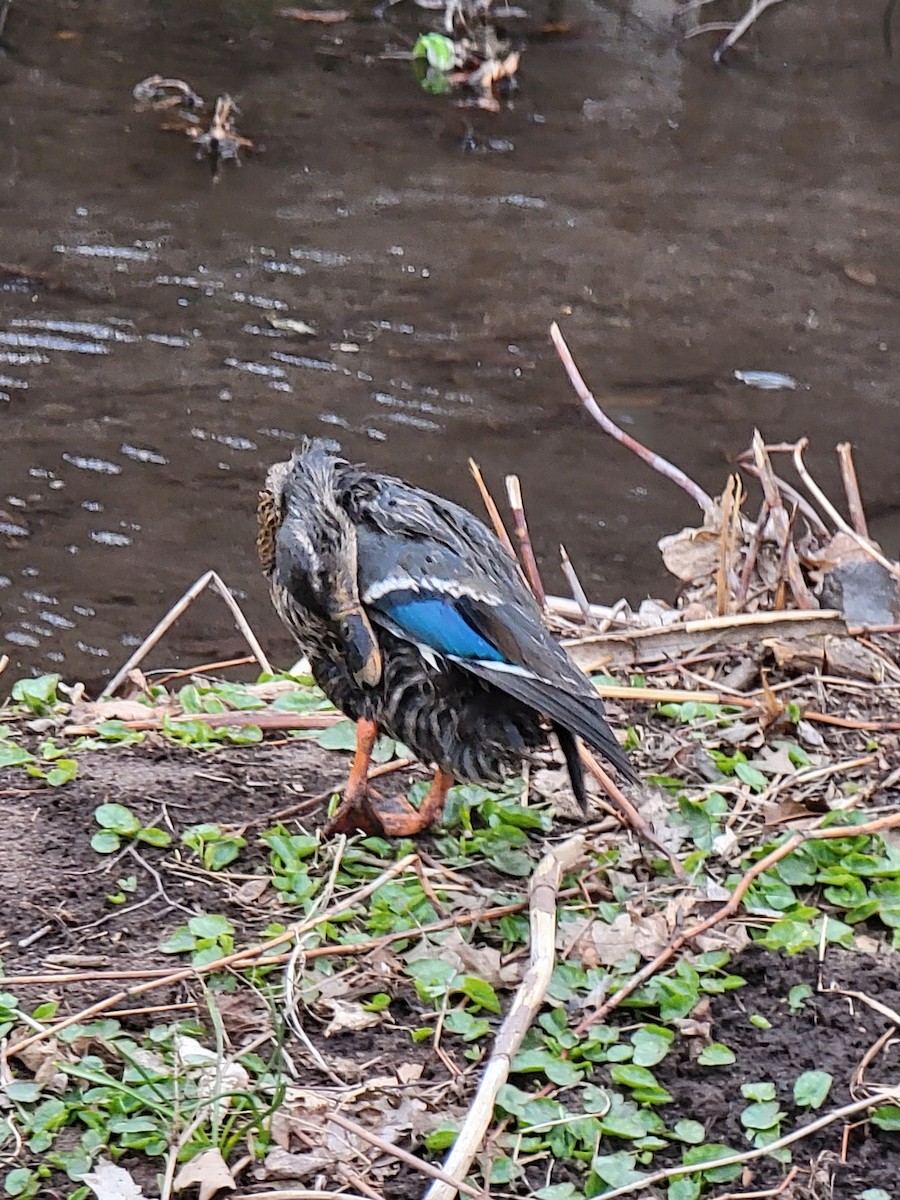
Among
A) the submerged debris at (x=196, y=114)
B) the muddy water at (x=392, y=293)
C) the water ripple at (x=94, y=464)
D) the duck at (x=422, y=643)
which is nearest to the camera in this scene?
the duck at (x=422, y=643)

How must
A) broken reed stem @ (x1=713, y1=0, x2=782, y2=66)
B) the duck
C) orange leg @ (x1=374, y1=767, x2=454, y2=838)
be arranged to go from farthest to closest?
1. broken reed stem @ (x1=713, y1=0, x2=782, y2=66)
2. orange leg @ (x1=374, y1=767, x2=454, y2=838)
3. the duck

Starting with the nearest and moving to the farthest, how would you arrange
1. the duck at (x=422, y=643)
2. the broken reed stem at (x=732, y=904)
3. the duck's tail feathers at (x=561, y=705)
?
the broken reed stem at (x=732, y=904) < the duck's tail feathers at (x=561, y=705) < the duck at (x=422, y=643)

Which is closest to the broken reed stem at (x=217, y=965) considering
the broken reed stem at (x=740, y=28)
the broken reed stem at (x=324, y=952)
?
the broken reed stem at (x=324, y=952)

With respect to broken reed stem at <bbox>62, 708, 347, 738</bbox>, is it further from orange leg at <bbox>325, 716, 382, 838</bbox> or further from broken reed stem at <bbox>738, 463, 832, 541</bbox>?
broken reed stem at <bbox>738, 463, 832, 541</bbox>

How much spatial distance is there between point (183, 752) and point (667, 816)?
Answer: 108 centimetres

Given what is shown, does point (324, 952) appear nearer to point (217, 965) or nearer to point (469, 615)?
point (217, 965)

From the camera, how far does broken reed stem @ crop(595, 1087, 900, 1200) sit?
2.35 metres

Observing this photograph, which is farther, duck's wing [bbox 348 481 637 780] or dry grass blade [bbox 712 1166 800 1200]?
duck's wing [bbox 348 481 637 780]

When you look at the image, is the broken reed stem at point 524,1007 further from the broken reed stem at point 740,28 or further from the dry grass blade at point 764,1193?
the broken reed stem at point 740,28

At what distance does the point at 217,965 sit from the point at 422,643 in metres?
0.71

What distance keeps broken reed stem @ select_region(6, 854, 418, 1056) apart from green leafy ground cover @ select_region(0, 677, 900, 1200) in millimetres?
12

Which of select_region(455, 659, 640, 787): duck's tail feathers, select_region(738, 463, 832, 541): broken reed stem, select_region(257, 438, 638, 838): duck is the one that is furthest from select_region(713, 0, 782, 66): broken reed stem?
select_region(455, 659, 640, 787): duck's tail feathers

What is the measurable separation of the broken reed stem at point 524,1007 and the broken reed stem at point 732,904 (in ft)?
0.35

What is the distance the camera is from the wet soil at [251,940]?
8.05 feet
